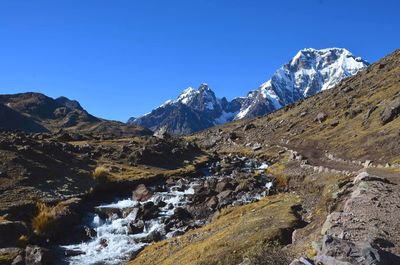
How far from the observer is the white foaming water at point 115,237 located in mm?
47781

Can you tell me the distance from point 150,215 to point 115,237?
29.7 ft

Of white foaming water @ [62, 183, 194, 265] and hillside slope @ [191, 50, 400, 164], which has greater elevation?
hillside slope @ [191, 50, 400, 164]

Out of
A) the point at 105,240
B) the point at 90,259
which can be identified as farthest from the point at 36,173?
the point at 90,259

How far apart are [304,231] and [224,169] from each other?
7189cm

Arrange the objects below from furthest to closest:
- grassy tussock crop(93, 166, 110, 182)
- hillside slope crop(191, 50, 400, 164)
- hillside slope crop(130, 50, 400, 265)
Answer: hillside slope crop(191, 50, 400, 164)
grassy tussock crop(93, 166, 110, 182)
hillside slope crop(130, 50, 400, 265)

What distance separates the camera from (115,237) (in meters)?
54.8

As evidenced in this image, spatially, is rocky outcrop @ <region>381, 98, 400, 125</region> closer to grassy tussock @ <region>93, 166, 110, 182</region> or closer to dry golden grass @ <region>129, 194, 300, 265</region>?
dry golden grass @ <region>129, 194, 300, 265</region>

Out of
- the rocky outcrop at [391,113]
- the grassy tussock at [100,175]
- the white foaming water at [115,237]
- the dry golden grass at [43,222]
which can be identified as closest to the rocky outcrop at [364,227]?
the white foaming water at [115,237]

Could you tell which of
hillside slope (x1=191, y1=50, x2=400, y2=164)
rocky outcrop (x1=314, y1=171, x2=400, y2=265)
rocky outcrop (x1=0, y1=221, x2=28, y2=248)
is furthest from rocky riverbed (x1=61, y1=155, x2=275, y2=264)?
rocky outcrop (x1=314, y1=171, x2=400, y2=265)

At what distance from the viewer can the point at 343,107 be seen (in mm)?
162500

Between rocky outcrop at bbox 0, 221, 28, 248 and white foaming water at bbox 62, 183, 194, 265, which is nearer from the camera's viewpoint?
white foaming water at bbox 62, 183, 194, 265

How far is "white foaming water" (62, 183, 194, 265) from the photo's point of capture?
47.8 metres

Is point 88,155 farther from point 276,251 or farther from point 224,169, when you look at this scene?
point 276,251

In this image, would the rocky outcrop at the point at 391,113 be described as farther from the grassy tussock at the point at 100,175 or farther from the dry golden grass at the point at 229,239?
the grassy tussock at the point at 100,175
